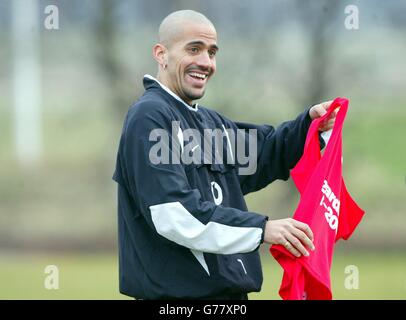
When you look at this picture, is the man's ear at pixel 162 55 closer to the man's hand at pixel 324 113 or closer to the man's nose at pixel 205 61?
the man's nose at pixel 205 61

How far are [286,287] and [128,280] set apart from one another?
570 millimetres

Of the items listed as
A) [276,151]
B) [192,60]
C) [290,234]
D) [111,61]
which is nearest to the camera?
[290,234]

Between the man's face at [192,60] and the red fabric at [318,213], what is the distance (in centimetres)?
50

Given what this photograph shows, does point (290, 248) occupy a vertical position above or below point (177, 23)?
below

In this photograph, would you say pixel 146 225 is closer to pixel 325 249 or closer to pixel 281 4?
pixel 325 249

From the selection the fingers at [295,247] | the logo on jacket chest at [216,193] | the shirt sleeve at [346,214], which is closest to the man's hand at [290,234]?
the fingers at [295,247]

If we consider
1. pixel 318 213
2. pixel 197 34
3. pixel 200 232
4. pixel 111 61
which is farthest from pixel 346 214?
pixel 111 61

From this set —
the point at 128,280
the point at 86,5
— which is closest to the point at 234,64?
the point at 86,5

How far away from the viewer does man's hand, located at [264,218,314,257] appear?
290cm

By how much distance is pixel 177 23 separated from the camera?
3320 mm

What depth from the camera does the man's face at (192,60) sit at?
329 centimetres

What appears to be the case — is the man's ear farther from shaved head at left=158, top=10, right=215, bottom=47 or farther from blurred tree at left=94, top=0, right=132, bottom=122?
blurred tree at left=94, top=0, right=132, bottom=122

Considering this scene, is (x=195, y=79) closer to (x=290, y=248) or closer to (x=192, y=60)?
(x=192, y=60)

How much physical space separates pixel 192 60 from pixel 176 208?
2.13ft
